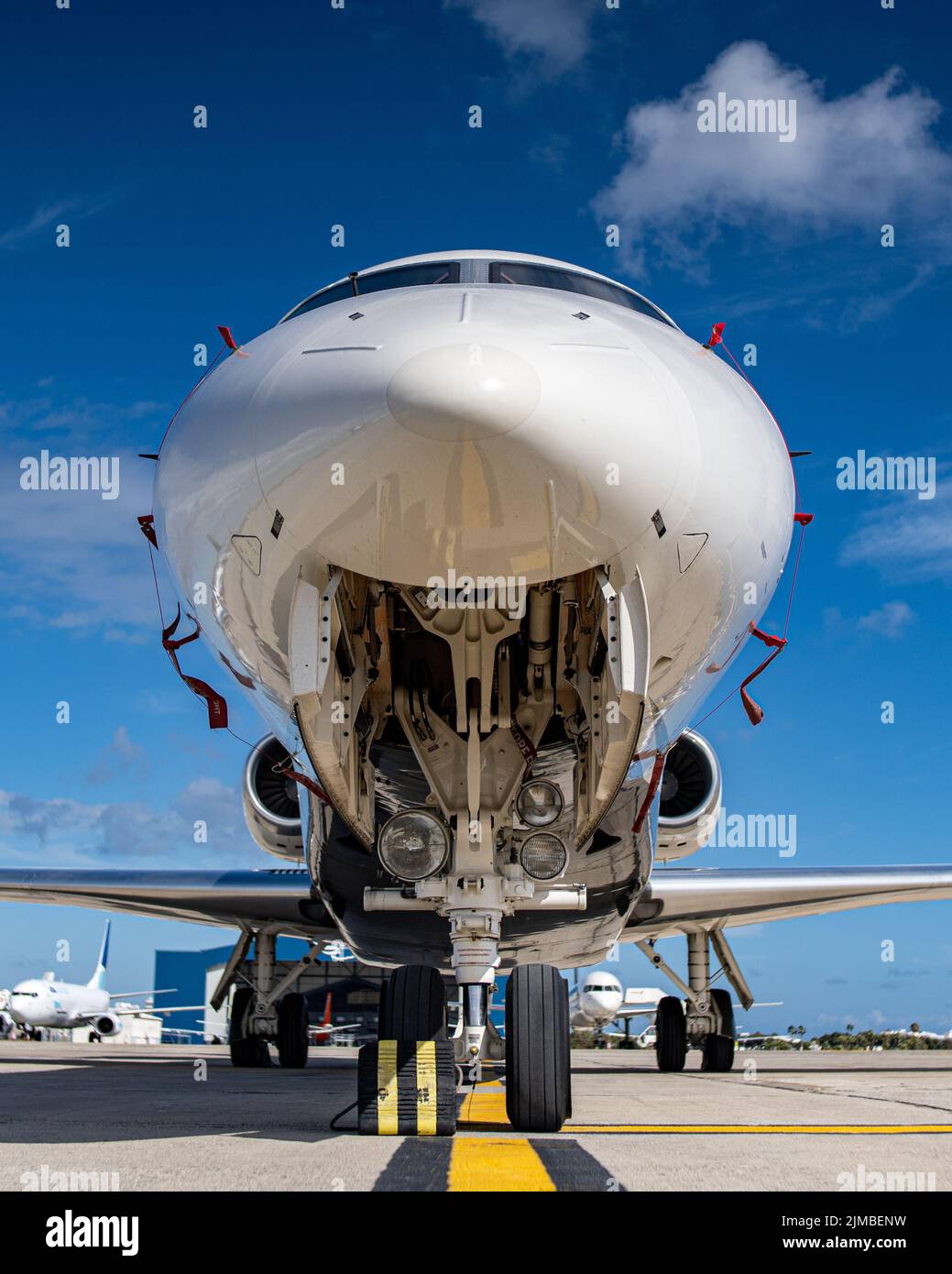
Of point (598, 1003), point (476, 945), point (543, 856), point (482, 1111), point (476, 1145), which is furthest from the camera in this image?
point (598, 1003)

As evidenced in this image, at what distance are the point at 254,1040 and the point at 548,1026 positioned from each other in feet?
33.8

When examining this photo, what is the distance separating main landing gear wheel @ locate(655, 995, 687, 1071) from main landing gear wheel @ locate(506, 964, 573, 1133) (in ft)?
31.4

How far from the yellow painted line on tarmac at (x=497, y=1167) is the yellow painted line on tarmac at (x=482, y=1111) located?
0.91 meters

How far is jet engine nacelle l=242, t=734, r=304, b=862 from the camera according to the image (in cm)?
1184

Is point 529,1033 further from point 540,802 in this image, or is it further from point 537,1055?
point 540,802

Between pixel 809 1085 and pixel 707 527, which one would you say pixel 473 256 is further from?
pixel 809 1085

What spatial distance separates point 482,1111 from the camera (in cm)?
727

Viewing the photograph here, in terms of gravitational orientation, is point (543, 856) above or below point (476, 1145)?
above

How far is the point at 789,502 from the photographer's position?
6.19m

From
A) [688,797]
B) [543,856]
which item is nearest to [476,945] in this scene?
[543,856]

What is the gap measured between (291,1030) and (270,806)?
4.79 metres

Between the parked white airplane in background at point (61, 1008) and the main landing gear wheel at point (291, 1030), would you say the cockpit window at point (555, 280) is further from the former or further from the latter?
the parked white airplane in background at point (61, 1008)
